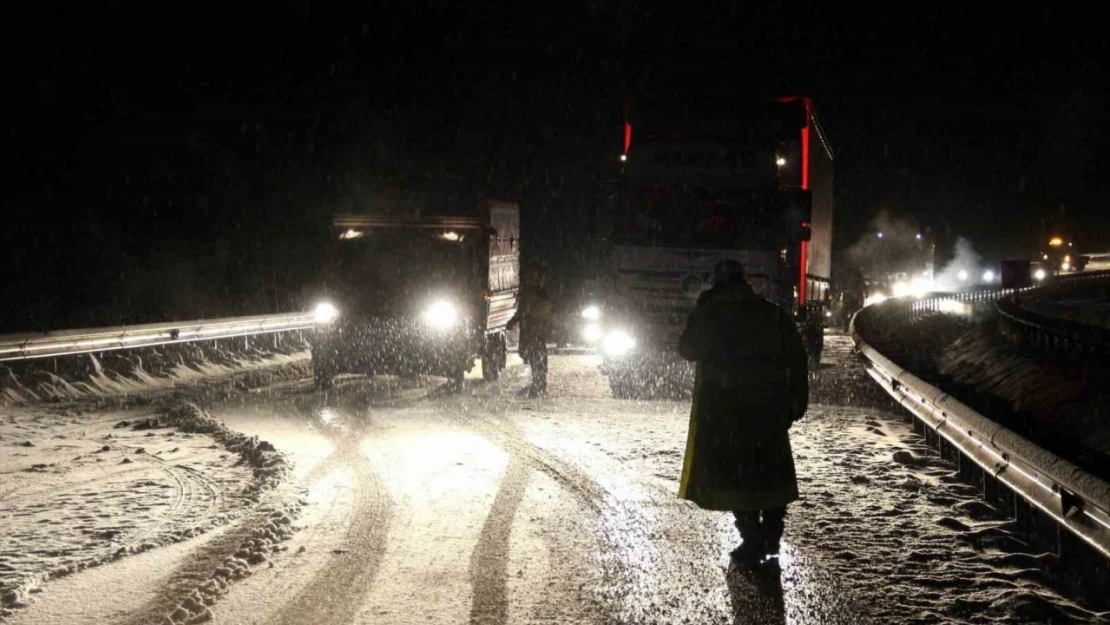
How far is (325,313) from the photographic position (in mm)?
16656

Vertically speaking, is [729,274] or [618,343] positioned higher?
[729,274]

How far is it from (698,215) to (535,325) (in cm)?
310

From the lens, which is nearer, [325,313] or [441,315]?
[325,313]

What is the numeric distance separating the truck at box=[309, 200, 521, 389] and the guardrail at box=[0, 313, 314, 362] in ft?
9.65

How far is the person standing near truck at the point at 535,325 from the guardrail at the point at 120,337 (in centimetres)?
608

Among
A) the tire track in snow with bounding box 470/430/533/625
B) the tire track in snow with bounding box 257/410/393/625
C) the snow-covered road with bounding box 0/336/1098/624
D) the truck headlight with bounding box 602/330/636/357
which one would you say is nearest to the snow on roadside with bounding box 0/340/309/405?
the snow-covered road with bounding box 0/336/1098/624

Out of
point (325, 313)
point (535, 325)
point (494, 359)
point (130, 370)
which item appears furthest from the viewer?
point (494, 359)

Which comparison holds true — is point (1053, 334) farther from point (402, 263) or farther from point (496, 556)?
point (496, 556)

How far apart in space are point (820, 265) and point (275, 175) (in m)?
36.9

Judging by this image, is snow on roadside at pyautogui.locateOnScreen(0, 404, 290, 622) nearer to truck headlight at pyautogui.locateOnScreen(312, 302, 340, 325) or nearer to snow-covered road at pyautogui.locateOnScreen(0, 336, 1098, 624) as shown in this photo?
snow-covered road at pyautogui.locateOnScreen(0, 336, 1098, 624)

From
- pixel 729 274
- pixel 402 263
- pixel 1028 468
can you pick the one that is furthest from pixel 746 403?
pixel 402 263

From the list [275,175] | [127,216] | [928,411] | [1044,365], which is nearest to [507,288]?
[1044,365]

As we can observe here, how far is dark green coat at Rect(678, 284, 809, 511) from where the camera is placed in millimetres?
6191

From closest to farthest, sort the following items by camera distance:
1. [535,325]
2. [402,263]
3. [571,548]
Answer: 1. [571,548]
2. [535,325]
3. [402,263]
